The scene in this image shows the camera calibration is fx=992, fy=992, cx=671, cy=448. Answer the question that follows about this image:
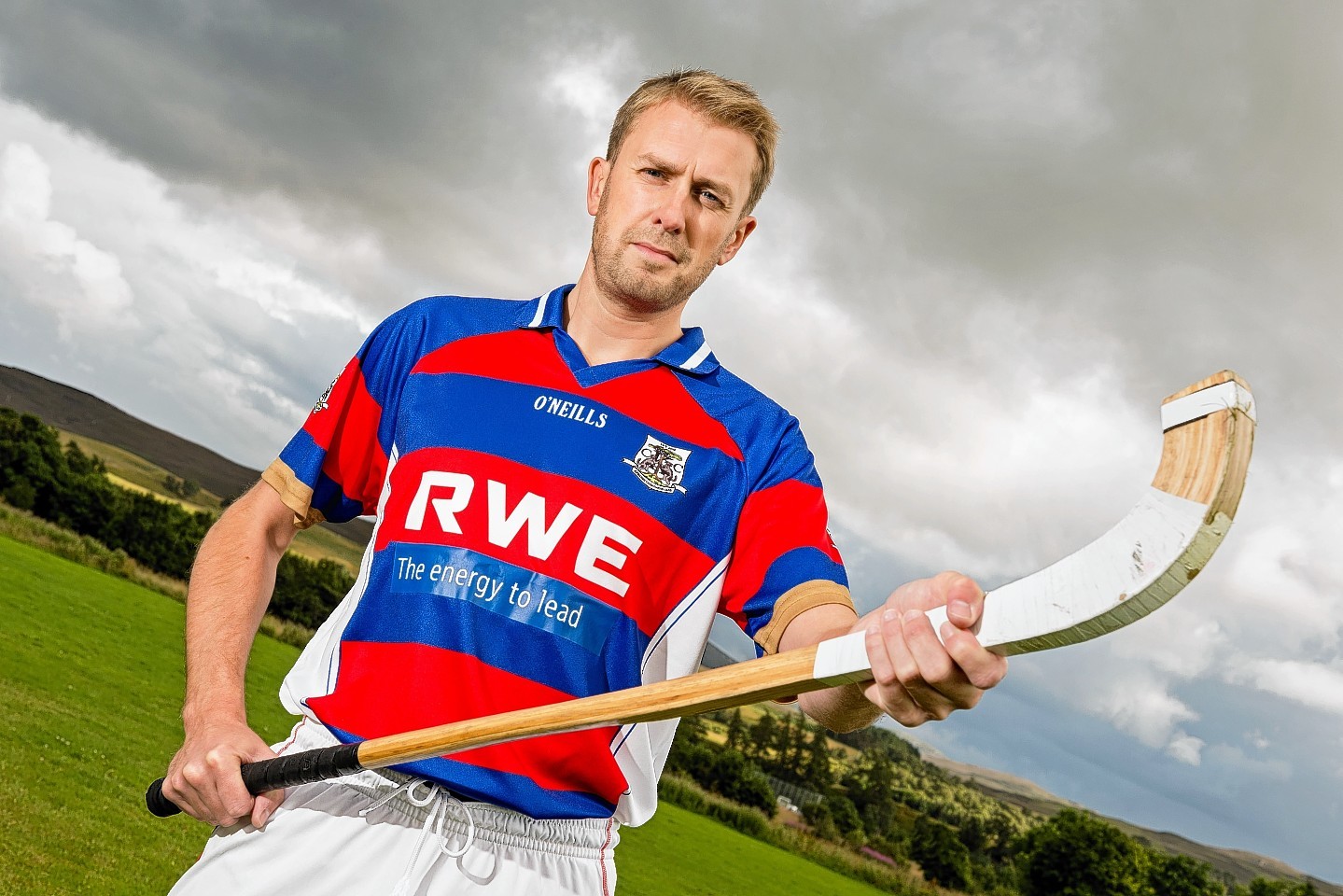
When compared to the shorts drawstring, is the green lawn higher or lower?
lower

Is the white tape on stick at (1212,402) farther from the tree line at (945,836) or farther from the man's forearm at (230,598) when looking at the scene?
the tree line at (945,836)

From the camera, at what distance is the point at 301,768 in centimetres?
163

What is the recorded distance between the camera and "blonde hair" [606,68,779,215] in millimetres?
2131

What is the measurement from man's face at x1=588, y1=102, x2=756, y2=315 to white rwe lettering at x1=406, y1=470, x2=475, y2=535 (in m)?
0.54

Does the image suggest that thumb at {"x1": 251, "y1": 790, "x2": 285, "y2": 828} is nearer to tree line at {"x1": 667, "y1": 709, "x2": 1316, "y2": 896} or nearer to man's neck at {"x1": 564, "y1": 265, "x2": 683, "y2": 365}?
man's neck at {"x1": 564, "y1": 265, "x2": 683, "y2": 365}

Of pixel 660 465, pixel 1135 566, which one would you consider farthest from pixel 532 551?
pixel 1135 566

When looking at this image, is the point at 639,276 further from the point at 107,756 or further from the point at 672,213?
the point at 107,756

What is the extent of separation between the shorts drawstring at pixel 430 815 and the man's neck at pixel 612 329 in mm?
906

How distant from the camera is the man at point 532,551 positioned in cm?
174

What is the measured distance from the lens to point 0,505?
105ft

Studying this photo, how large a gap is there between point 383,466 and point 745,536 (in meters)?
0.81

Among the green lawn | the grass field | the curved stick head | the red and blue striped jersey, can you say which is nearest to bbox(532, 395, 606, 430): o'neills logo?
the red and blue striped jersey

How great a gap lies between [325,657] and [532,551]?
0.48m

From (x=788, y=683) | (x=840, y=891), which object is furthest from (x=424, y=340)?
(x=840, y=891)
